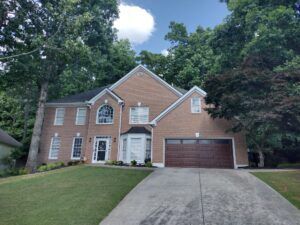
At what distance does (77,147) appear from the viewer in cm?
2123

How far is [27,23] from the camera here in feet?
58.1

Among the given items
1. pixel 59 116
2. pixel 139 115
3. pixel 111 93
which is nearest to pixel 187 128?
pixel 139 115

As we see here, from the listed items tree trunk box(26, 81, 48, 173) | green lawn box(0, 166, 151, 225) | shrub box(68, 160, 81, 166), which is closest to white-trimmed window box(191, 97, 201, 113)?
green lawn box(0, 166, 151, 225)

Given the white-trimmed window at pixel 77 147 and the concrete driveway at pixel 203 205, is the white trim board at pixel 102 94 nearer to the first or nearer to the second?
the white-trimmed window at pixel 77 147

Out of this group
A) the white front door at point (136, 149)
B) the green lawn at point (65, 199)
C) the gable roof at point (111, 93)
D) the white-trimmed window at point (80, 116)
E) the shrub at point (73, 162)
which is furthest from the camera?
the white-trimmed window at point (80, 116)

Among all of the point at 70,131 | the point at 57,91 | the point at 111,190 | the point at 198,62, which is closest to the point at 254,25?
the point at 198,62

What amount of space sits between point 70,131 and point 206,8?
645 inches

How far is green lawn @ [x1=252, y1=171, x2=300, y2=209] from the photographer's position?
8.42m

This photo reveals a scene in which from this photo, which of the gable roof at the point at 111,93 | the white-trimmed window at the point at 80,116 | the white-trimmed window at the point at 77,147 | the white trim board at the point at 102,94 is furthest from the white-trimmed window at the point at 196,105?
the white-trimmed window at the point at 77,147

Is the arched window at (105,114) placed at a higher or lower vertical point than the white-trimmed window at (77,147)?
higher

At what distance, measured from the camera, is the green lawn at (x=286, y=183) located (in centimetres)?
842

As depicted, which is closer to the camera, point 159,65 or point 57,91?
point 57,91

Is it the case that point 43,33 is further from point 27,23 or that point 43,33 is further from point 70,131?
point 70,131

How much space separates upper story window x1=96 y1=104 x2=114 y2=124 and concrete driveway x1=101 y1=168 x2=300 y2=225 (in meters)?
11.1
